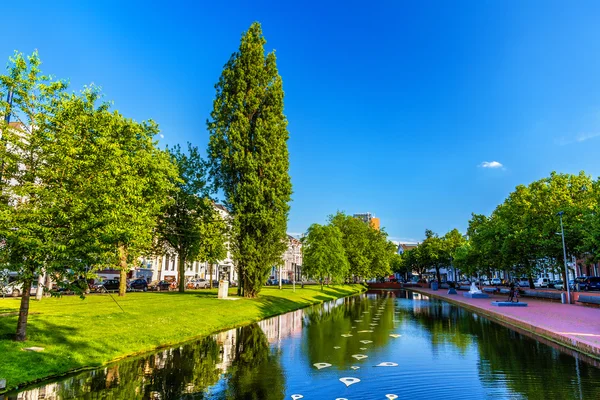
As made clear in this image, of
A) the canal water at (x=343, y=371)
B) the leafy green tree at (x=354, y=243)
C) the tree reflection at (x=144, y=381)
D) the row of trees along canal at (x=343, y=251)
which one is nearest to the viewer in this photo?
the tree reflection at (x=144, y=381)

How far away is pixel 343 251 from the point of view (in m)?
58.6

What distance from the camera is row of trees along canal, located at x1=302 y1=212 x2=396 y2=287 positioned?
51.9 meters

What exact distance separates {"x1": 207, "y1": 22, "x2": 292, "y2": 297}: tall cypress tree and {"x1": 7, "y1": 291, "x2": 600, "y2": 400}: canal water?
45.5 ft

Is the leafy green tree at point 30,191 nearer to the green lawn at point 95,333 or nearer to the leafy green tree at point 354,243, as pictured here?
the green lawn at point 95,333

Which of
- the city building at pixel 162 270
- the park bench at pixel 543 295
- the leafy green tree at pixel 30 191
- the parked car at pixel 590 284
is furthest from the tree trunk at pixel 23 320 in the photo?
the parked car at pixel 590 284

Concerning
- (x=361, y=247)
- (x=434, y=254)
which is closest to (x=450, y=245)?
(x=434, y=254)

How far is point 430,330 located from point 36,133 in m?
18.1

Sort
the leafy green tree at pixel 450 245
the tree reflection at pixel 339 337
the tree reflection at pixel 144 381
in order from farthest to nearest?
the leafy green tree at pixel 450 245, the tree reflection at pixel 339 337, the tree reflection at pixel 144 381

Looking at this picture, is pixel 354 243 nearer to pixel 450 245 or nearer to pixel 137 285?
pixel 450 245

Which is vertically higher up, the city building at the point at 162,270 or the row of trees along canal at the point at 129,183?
the row of trees along canal at the point at 129,183

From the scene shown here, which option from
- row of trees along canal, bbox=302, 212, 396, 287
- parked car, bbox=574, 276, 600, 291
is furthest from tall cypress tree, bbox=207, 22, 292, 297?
parked car, bbox=574, 276, 600, 291

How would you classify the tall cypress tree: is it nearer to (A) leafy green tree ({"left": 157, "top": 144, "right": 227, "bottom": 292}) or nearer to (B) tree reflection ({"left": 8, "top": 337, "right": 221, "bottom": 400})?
(A) leafy green tree ({"left": 157, "top": 144, "right": 227, "bottom": 292})

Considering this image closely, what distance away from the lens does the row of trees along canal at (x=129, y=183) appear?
1115 cm

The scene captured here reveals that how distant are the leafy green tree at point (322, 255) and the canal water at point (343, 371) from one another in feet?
111
